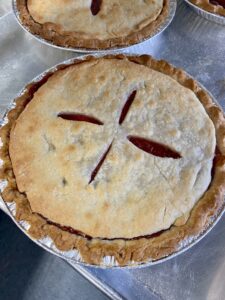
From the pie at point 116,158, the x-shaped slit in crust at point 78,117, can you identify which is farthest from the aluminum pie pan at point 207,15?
the x-shaped slit in crust at point 78,117

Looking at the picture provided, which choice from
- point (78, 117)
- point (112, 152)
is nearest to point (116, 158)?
point (112, 152)

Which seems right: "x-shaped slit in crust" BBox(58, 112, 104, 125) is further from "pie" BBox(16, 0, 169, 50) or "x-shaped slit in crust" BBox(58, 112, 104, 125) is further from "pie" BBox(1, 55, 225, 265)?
"pie" BBox(16, 0, 169, 50)

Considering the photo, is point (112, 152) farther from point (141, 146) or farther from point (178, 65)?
point (178, 65)

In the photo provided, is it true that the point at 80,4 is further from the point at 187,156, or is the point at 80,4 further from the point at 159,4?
the point at 187,156

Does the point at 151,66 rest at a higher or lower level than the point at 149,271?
higher

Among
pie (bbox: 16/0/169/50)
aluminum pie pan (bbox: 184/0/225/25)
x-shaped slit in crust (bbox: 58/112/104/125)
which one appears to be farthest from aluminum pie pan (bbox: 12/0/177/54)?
x-shaped slit in crust (bbox: 58/112/104/125)

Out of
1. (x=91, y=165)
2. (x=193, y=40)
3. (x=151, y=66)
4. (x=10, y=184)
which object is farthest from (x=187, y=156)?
(x=193, y=40)
